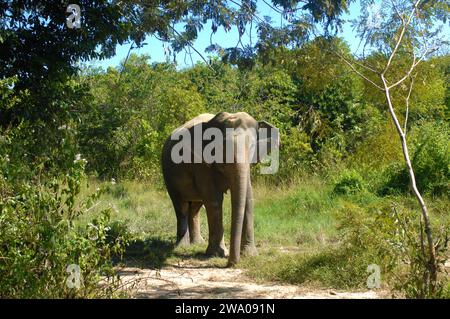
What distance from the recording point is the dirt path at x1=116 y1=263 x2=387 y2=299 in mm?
7094

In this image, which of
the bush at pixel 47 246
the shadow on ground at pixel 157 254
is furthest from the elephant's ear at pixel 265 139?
the bush at pixel 47 246

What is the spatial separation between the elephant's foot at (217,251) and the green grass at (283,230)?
16cm

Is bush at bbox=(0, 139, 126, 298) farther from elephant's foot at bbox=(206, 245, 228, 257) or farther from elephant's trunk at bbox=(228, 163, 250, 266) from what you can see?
elephant's foot at bbox=(206, 245, 228, 257)

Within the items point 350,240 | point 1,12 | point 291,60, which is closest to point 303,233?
point 350,240

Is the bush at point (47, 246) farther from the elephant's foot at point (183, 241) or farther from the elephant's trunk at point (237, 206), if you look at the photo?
the elephant's foot at point (183, 241)

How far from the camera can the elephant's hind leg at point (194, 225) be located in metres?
11.2

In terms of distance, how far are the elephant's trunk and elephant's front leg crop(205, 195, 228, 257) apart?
78 cm

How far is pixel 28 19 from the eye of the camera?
9.02 m

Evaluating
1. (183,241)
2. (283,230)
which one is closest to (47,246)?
(183,241)

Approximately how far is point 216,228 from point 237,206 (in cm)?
104

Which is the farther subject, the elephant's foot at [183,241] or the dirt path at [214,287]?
the elephant's foot at [183,241]

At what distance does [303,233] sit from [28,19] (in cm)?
575

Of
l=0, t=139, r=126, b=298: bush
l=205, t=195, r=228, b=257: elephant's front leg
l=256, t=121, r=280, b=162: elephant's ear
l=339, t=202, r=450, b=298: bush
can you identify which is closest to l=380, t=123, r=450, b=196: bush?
l=256, t=121, r=280, b=162: elephant's ear
